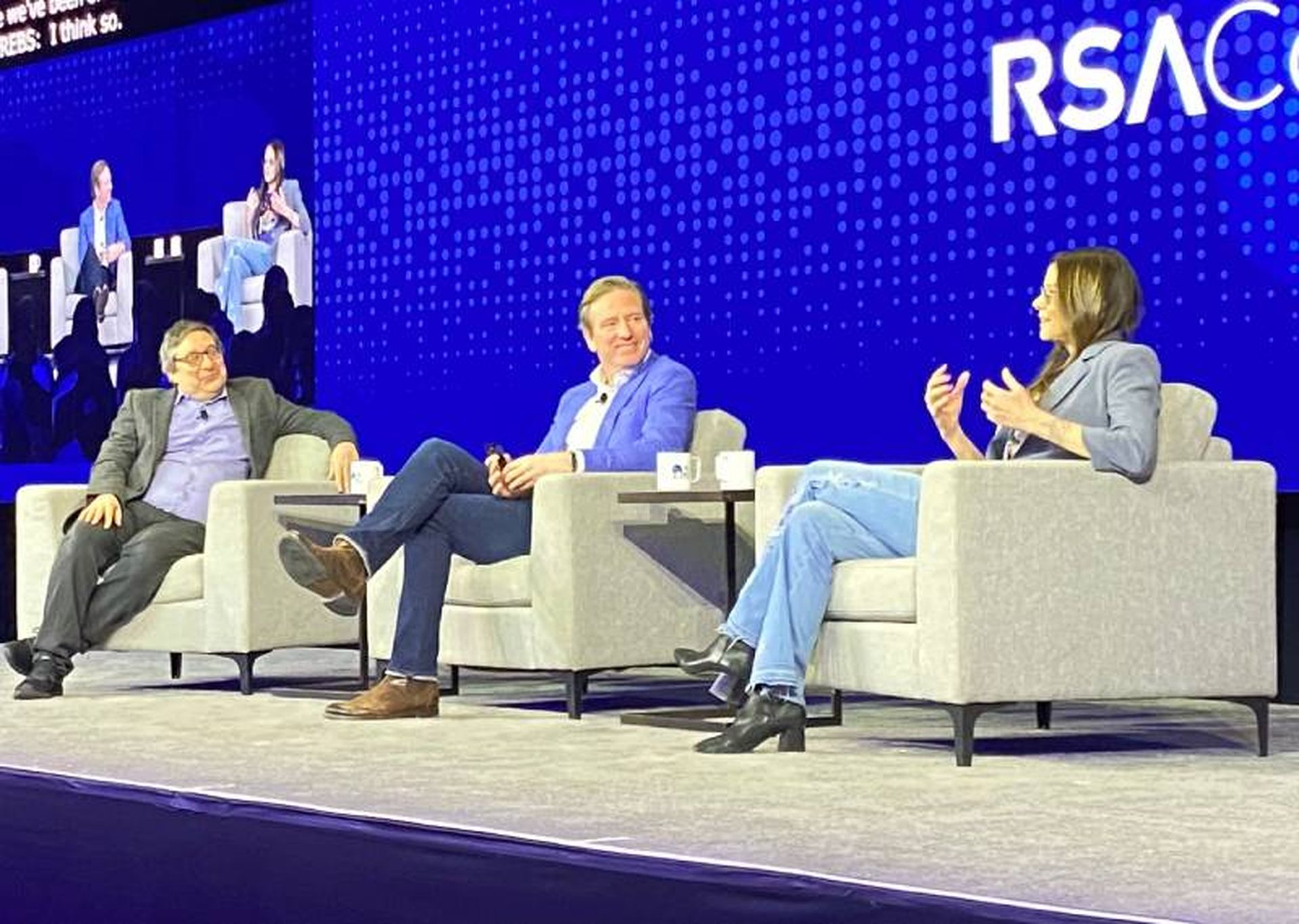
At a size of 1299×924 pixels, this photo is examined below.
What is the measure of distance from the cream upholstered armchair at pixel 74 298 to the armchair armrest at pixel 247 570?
2.76m

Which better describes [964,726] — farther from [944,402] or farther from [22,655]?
[22,655]

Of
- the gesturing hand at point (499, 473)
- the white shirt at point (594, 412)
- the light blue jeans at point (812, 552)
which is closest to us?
the light blue jeans at point (812, 552)

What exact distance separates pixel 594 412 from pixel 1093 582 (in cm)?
167

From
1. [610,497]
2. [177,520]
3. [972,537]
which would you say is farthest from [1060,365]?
[177,520]

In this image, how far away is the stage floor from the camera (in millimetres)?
3279

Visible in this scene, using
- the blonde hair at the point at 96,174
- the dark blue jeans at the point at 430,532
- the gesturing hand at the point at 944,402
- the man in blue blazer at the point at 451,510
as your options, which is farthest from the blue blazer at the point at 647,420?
the blonde hair at the point at 96,174

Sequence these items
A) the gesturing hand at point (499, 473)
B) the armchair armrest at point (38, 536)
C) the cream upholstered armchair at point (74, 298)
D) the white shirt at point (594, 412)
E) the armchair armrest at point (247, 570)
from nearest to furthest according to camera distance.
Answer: the gesturing hand at point (499, 473) → the white shirt at point (594, 412) → the armchair armrest at point (247, 570) → the armchair armrest at point (38, 536) → the cream upholstered armchair at point (74, 298)

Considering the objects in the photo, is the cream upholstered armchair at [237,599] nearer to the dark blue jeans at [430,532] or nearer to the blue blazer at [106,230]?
the dark blue jeans at [430,532]

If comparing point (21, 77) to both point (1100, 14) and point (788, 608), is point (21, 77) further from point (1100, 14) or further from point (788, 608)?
point (788, 608)

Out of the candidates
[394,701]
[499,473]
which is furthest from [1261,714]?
[394,701]

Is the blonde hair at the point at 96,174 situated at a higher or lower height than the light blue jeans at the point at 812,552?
higher

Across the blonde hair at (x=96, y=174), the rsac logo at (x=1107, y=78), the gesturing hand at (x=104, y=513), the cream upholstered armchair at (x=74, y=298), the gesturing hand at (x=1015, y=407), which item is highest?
the blonde hair at (x=96, y=174)

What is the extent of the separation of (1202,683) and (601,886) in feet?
6.58

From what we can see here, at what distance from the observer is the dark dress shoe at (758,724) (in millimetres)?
4730
